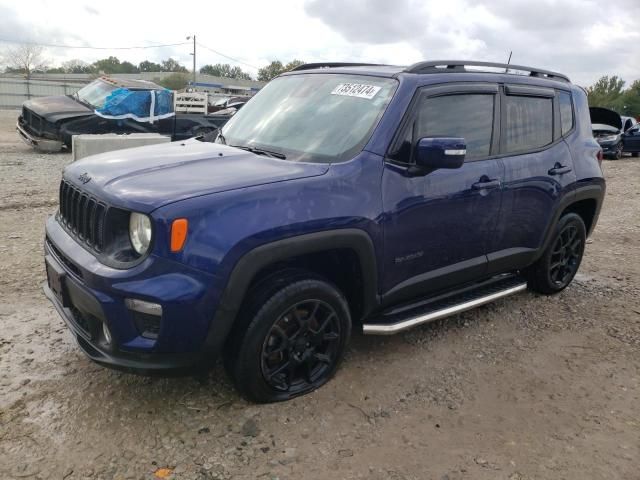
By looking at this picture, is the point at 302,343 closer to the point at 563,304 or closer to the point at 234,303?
the point at 234,303

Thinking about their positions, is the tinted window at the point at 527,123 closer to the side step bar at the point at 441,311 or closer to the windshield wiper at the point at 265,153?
the side step bar at the point at 441,311

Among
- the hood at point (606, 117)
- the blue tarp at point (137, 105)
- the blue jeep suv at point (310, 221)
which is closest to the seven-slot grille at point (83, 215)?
the blue jeep suv at point (310, 221)

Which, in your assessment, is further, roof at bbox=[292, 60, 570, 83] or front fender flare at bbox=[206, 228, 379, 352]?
roof at bbox=[292, 60, 570, 83]

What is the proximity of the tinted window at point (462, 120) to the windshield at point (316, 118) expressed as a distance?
12.0 inches

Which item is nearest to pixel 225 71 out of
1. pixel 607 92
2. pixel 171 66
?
pixel 171 66

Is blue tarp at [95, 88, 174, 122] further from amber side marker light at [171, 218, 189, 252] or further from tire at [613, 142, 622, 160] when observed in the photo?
tire at [613, 142, 622, 160]

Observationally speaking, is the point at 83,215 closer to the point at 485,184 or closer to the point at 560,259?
the point at 485,184

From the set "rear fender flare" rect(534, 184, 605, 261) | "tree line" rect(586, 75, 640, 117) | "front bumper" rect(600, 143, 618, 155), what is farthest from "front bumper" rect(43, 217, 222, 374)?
"tree line" rect(586, 75, 640, 117)

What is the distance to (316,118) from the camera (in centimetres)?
345

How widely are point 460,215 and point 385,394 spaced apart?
4.12ft

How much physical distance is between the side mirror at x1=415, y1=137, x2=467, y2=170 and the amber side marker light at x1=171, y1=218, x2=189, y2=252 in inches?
56.2

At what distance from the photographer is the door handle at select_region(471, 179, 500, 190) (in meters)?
3.62

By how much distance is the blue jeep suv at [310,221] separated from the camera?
2.53 metres

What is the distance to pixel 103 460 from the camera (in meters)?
2.55
